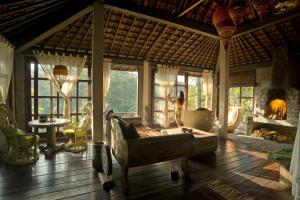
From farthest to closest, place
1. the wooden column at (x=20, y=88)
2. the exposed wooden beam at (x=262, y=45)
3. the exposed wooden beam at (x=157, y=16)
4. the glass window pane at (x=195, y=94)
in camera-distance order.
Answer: the glass window pane at (x=195, y=94) < the exposed wooden beam at (x=262, y=45) < the wooden column at (x=20, y=88) < the exposed wooden beam at (x=157, y=16)

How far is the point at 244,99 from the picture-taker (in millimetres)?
7648

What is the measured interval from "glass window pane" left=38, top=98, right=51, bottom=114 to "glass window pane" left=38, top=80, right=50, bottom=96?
0.17 metres

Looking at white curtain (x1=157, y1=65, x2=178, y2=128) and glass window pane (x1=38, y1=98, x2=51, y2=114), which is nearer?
glass window pane (x1=38, y1=98, x2=51, y2=114)

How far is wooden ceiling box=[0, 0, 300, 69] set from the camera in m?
3.85

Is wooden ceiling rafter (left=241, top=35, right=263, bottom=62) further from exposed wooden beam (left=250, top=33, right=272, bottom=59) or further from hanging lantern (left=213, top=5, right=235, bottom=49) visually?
hanging lantern (left=213, top=5, right=235, bottom=49)

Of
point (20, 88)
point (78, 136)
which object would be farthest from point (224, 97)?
point (20, 88)

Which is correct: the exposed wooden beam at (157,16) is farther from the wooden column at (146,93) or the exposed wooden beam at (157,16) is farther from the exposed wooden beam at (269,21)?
the wooden column at (146,93)

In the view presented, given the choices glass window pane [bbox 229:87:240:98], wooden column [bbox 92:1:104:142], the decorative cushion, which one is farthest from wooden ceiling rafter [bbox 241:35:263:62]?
the decorative cushion

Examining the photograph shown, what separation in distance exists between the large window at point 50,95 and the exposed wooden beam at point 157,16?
8.36 feet

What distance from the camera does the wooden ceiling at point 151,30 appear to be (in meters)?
3.85

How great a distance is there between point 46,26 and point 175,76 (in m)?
4.68

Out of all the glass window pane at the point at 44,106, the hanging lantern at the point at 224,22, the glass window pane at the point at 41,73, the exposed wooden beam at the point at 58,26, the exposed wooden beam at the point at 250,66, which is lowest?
the glass window pane at the point at 44,106

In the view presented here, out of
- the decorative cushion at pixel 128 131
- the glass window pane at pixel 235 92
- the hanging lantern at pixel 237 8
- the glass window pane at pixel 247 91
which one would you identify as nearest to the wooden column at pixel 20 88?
the decorative cushion at pixel 128 131

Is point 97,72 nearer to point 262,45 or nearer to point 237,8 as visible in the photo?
point 237,8
